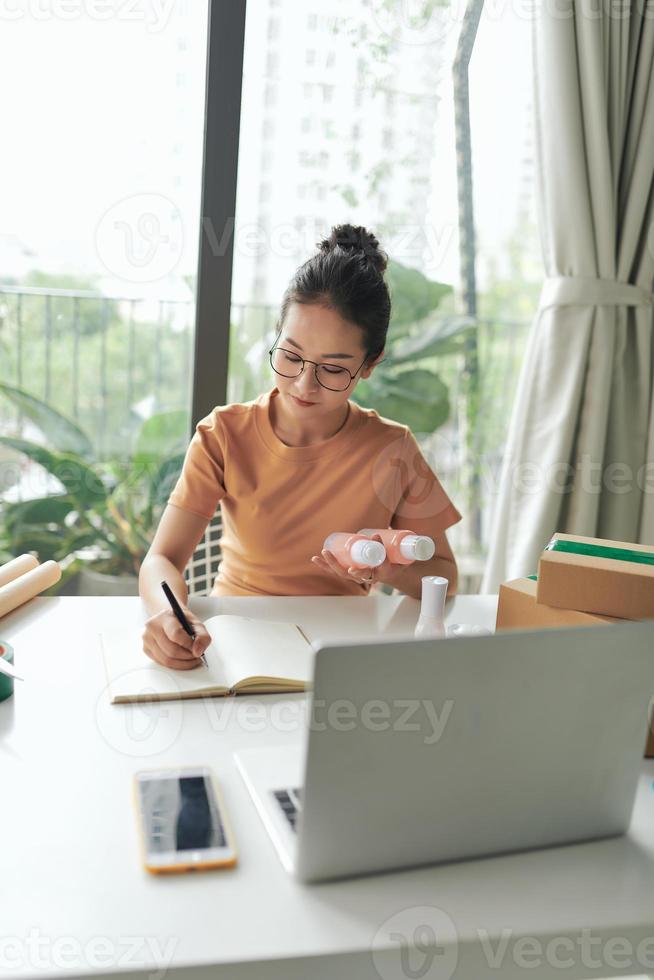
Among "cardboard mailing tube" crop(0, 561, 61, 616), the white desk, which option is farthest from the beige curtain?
the white desk

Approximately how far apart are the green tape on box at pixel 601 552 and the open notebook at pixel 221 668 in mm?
331

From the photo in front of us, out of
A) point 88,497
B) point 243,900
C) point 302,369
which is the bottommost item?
point 88,497

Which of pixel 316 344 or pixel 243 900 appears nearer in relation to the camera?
pixel 243 900

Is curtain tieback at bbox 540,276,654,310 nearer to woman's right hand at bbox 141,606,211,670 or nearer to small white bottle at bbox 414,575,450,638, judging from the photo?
small white bottle at bbox 414,575,450,638

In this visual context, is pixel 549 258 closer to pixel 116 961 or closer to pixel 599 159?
pixel 599 159

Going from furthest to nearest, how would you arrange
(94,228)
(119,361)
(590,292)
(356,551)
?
1. (119,361)
2. (94,228)
3. (590,292)
4. (356,551)

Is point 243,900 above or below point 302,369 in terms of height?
below

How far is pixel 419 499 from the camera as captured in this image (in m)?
1.55

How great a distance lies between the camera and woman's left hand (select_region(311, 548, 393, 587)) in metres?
1.23

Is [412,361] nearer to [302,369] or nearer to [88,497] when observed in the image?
[88,497]

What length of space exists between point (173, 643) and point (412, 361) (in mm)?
1768

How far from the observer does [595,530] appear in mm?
2312

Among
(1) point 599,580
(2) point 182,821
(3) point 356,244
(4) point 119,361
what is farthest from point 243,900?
(4) point 119,361

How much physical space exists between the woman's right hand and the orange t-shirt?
16.8 inches
